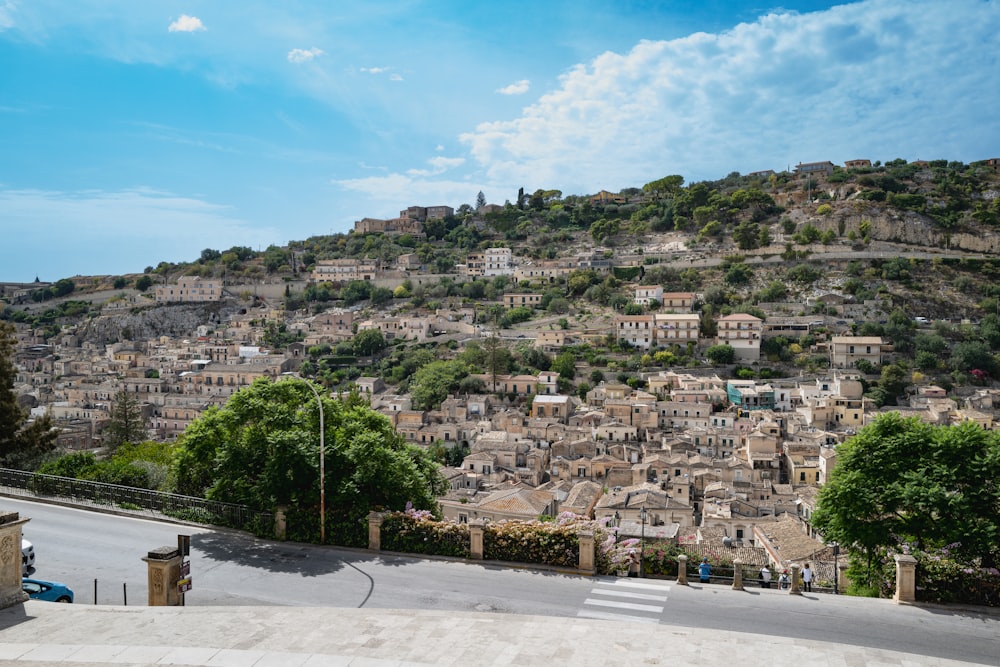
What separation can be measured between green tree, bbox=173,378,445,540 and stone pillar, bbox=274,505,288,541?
8.5 inches

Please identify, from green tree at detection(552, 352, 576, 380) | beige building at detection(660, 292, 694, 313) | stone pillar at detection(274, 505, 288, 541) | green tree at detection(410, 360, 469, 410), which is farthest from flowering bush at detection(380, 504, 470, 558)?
beige building at detection(660, 292, 694, 313)

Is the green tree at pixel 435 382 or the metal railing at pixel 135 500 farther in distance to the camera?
the green tree at pixel 435 382

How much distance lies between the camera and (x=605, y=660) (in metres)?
6.60

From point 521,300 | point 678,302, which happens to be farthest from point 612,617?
point 521,300

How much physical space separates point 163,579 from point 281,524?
9.92 feet

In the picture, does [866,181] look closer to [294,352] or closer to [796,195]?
[796,195]

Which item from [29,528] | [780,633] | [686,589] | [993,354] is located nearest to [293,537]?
[29,528]

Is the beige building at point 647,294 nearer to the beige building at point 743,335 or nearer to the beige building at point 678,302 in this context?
the beige building at point 678,302

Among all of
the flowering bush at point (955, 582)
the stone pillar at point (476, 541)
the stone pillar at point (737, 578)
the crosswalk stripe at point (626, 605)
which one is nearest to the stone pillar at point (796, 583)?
the stone pillar at point (737, 578)

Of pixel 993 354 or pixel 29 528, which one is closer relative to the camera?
pixel 29 528

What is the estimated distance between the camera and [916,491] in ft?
32.9

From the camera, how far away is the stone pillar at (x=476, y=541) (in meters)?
10.2

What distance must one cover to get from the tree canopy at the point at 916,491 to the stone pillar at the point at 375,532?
7.07 metres

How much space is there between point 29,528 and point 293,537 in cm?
454
